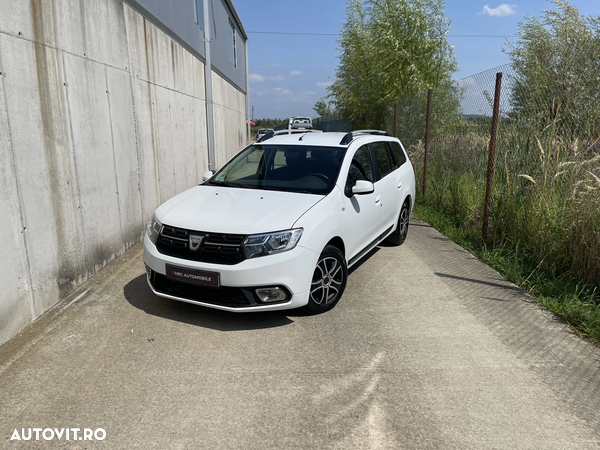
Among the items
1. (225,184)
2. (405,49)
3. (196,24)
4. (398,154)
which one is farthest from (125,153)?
(405,49)

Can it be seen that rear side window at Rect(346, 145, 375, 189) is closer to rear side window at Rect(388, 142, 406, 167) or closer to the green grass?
rear side window at Rect(388, 142, 406, 167)

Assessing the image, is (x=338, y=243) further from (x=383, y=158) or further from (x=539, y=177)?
(x=539, y=177)

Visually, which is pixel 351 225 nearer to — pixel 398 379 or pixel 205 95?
pixel 398 379

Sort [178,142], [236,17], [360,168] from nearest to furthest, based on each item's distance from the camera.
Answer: [360,168]
[178,142]
[236,17]

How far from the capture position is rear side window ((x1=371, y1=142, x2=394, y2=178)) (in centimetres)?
571

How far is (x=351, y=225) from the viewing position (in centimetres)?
455

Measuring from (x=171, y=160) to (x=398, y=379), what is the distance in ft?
21.3

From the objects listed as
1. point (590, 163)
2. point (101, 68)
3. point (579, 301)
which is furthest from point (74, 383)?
point (590, 163)

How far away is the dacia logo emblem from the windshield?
115cm

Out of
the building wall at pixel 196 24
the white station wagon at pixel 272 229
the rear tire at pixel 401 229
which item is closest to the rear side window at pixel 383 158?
the white station wagon at pixel 272 229

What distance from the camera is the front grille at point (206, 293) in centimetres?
368

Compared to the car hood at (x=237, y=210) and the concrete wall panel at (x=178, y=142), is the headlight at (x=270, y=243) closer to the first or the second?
the car hood at (x=237, y=210)

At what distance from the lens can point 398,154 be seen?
666 centimetres

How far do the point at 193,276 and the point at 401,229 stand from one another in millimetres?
3814
